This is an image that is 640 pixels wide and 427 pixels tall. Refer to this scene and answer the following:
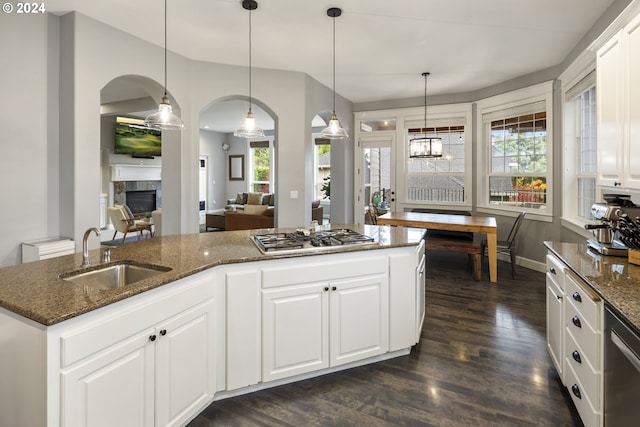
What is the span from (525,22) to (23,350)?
442 cm

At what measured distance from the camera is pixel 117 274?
2062 millimetres

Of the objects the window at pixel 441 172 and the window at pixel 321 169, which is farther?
the window at pixel 321 169

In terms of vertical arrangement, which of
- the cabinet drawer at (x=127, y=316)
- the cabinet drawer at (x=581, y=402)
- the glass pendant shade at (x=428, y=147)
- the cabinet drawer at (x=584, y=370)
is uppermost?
the glass pendant shade at (x=428, y=147)

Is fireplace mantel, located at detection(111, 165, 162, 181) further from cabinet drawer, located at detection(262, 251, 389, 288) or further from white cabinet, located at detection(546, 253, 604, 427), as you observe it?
white cabinet, located at detection(546, 253, 604, 427)

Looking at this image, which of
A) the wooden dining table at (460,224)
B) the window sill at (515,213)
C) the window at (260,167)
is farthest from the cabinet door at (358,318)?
the window at (260,167)

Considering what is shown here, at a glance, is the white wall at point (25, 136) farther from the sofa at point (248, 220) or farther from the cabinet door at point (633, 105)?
the cabinet door at point (633, 105)

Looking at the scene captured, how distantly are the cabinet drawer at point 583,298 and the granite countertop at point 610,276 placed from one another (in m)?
0.04

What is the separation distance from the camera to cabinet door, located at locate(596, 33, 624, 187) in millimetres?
2246

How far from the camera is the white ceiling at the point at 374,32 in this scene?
10.7 ft

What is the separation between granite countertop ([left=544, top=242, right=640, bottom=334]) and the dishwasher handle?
95mm

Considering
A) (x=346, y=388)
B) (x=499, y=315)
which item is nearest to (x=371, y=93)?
(x=499, y=315)

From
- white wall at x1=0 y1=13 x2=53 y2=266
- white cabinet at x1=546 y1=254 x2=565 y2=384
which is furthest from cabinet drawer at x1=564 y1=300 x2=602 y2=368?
white wall at x1=0 y1=13 x2=53 y2=266

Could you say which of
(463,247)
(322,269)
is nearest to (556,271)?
(322,269)

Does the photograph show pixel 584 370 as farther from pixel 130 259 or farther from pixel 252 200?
pixel 252 200
